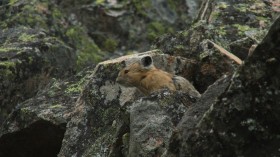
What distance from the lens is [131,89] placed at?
38.4ft

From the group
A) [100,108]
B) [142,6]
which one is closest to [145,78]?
[100,108]

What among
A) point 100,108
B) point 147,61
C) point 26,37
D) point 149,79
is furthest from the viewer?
point 26,37

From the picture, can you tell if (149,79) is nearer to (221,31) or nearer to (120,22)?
(221,31)

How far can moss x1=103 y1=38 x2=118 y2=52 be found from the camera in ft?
85.2

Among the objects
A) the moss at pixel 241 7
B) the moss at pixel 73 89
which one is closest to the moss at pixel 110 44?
the moss at pixel 241 7

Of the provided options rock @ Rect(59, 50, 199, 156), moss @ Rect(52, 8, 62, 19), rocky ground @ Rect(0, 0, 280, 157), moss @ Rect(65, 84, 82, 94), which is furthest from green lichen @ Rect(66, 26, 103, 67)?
rock @ Rect(59, 50, 199, 156)

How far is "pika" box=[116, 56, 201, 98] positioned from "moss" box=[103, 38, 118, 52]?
14.1 meters

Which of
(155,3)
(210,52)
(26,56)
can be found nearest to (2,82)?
(26,56)

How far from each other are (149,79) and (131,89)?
2.43 ft

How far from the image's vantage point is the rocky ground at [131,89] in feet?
19.5

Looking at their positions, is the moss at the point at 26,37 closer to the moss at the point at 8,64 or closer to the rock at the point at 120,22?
the moss at the point at 8,64

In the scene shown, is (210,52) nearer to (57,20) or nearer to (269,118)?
(269,118)

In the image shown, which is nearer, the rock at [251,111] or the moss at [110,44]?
the rock at [251,111]

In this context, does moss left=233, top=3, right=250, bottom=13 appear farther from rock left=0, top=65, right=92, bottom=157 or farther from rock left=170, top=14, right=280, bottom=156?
rock left=170, top=14, right=280, bottom=156
